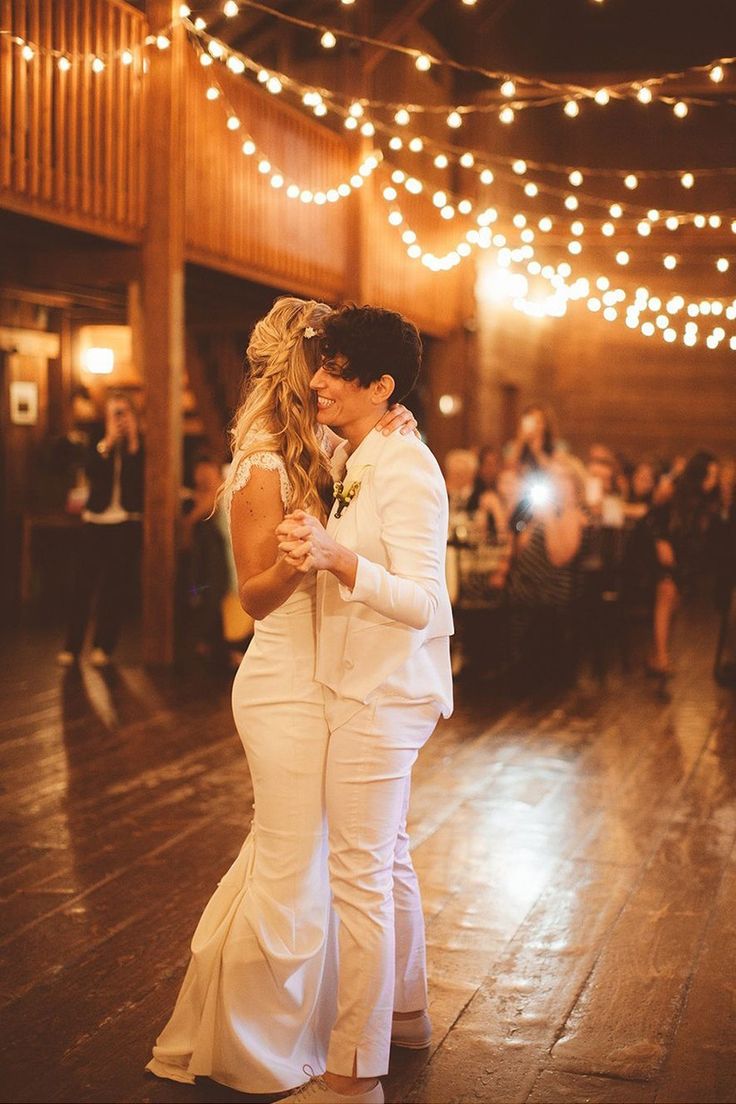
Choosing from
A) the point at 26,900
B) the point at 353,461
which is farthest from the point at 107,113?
the point at 353,461

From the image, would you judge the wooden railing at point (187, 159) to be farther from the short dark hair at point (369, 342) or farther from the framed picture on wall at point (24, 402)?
the short dark hair at point (369, 342)

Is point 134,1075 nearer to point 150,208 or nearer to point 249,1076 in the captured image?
point 249,1076

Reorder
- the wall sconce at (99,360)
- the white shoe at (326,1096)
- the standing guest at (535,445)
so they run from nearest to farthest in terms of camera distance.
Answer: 1. the white shoe at (326,1096)
2. the standing guest at (535,445)
3. the wall sconce at (99,360)

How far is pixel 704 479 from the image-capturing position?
7.62 metres

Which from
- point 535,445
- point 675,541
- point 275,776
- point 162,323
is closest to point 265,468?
point 275,776

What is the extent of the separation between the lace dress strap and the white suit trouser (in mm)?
412

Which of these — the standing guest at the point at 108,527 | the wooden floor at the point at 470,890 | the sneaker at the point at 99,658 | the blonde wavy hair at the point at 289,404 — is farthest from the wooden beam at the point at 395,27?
the blonde wavy hair at the point at 289,404

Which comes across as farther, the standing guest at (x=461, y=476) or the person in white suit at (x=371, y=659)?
the standing guest at (x=461, y=476)

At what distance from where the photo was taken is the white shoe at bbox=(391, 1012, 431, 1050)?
2.72 meters

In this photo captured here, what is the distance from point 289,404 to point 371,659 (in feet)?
1.69

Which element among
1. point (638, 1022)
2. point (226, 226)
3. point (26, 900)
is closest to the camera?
point (638, 1022)

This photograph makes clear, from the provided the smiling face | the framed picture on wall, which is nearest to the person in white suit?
the smiling face

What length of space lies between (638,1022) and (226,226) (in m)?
6.43

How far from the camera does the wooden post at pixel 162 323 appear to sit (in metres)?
7.42
